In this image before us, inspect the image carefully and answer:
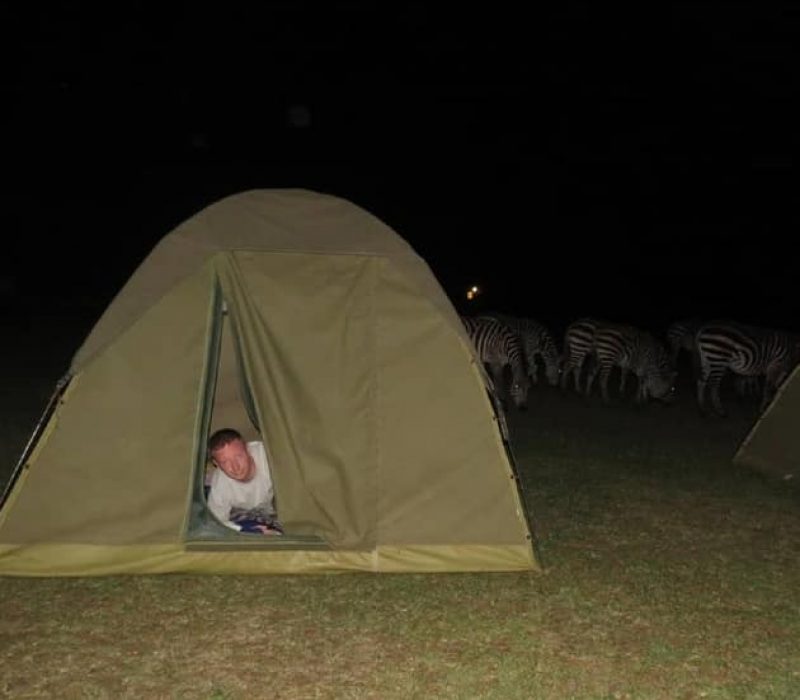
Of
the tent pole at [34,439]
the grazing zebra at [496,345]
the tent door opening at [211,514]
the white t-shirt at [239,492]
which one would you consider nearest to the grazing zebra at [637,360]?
the grazing zebra at [496,345]

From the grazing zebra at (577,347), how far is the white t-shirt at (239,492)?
33.2 feet

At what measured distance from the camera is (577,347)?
54.5 feet

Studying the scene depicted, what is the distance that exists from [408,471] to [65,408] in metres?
2.14

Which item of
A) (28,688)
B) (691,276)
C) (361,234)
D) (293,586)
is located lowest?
(28,688)

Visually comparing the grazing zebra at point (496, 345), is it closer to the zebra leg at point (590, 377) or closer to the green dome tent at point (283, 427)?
the zebra leg at point (590, 377)

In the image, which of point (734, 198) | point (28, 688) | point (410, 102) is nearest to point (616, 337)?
point (28, 688)

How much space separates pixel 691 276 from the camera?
3619 centimetres

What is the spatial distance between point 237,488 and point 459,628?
2019 millimetres

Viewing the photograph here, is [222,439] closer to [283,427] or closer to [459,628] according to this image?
[283,427]

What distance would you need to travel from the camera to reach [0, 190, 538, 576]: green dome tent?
603 centimetres

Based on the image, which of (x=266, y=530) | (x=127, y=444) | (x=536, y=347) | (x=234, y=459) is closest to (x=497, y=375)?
(x=536, y=347)

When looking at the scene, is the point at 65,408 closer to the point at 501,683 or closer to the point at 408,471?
the point at 408,471

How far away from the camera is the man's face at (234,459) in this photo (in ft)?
21.9

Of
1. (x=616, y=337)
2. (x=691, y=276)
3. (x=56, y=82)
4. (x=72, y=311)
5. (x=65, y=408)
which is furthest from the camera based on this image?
(x=56, y=82)
